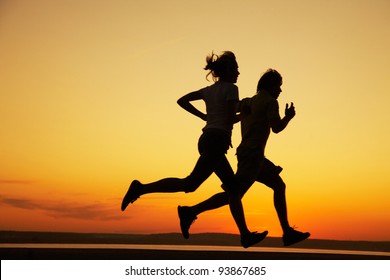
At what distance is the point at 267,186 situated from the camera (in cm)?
970

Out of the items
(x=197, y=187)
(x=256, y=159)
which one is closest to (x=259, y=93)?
(x=256, y=159)

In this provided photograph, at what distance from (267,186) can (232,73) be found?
176 cm

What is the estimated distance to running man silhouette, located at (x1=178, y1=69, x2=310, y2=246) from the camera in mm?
9164

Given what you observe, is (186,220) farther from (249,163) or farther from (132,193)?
(249,163)

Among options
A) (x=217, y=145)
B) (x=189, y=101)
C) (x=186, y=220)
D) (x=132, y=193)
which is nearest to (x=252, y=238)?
(x=186, y=220)

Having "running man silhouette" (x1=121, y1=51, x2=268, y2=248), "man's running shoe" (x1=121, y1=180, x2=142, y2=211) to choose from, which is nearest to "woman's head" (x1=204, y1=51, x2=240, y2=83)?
"running man silhouette" (x1=121, y1=51, x2=268, y2=248)

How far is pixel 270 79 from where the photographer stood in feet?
31.7

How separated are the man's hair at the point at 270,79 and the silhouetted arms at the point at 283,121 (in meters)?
0.67

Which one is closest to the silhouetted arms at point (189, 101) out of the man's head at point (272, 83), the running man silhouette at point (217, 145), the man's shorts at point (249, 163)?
the running man silhouette at point (217, 145)

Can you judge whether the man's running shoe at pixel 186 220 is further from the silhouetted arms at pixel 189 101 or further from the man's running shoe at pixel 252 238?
the silhouetted arms at pixel 189 101

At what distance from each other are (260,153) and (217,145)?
32.4 inches

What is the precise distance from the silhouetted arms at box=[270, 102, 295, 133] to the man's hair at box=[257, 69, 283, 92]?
2.21 feet

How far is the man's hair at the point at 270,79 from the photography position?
31.6 feet

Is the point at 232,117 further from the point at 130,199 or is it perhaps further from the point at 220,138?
the point at 130,199
